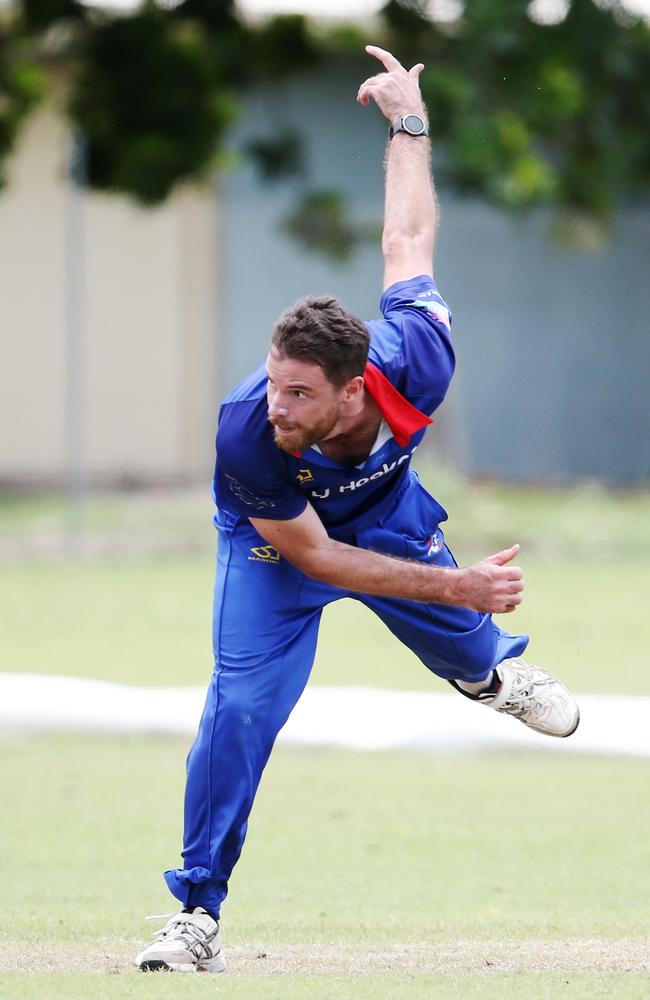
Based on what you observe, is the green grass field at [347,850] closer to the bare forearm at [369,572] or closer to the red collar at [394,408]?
the bare forearm at [369,572]

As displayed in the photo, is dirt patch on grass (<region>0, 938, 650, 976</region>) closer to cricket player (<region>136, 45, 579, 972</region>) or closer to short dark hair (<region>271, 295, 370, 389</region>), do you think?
cricket player (<region>136, 45, 579, 972</region>)

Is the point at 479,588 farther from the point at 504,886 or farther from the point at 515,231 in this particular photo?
the point at 515,231

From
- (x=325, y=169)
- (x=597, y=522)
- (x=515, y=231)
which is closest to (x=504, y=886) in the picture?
(x=597, y=522)

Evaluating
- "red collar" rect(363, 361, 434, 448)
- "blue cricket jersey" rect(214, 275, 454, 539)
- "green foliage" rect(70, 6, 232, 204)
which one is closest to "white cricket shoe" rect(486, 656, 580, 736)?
"blue cricket jersey" rect(214, 275, 454, 539)

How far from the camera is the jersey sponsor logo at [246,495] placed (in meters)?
4.37

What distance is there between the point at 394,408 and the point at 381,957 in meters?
1.49

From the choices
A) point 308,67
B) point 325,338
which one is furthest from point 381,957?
point 308,67

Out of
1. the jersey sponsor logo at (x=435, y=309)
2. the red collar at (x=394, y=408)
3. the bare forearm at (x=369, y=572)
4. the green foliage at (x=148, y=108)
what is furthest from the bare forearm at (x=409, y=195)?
the green foliage at (x=148, y=108)

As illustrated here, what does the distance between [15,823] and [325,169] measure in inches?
577

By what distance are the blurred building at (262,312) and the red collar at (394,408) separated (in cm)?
1271

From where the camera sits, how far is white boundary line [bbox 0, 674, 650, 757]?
7152 millimetres

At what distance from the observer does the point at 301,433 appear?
4207mm

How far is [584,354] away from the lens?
60.5 feet

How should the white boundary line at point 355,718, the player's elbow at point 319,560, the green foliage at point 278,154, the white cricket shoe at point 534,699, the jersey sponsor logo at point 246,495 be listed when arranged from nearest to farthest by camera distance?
the jersey sponsor logo at point 246,495
the player's elbow at point 319,560
the white cricket shoe at point 534,699
the white boundary line at point 355,718
the green foliage at point 278,154
